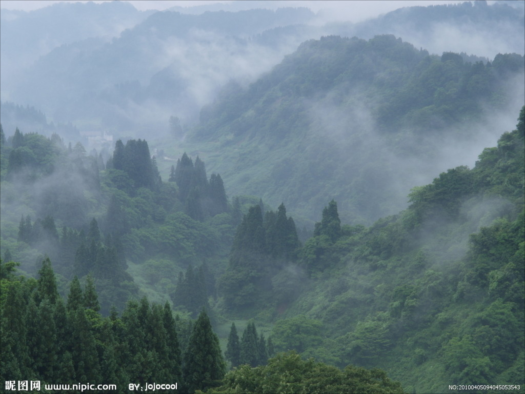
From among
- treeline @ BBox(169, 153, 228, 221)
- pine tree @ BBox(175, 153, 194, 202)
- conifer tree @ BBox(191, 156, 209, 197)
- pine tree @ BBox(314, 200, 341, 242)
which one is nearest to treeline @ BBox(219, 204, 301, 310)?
pine tree @ BBox(314, 200, 341, 242)

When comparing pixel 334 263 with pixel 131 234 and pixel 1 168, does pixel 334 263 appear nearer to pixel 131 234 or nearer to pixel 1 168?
pixel 131 234

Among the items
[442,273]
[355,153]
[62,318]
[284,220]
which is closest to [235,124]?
[355,153]

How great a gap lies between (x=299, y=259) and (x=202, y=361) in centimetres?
4353

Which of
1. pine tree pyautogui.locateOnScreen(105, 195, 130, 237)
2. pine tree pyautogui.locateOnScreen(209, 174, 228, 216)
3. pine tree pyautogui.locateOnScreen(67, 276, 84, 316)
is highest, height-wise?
pine tree pyautogui.locateOnScreen(209, 174, 228, 216)

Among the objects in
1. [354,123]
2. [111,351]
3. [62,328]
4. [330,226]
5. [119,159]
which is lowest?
[111,351]

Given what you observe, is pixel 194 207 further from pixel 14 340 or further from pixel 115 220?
pixel 14 340

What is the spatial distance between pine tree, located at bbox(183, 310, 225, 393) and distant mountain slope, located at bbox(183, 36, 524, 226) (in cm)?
8463

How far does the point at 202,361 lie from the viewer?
35.0 m

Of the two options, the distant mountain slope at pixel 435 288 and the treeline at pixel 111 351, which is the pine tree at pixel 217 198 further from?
the treeline at pixel 111 351

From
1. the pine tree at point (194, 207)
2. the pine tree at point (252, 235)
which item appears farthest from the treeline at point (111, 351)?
the pine tree at point (194, 207)

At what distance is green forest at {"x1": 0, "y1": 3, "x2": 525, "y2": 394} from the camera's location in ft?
105

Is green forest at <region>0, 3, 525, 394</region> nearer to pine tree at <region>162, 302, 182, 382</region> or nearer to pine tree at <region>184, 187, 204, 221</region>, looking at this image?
pine tree at <region>162, 302, 182, 382</region>

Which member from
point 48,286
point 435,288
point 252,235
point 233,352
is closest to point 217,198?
point 252,235

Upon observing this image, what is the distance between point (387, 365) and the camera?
56938 millimetres
